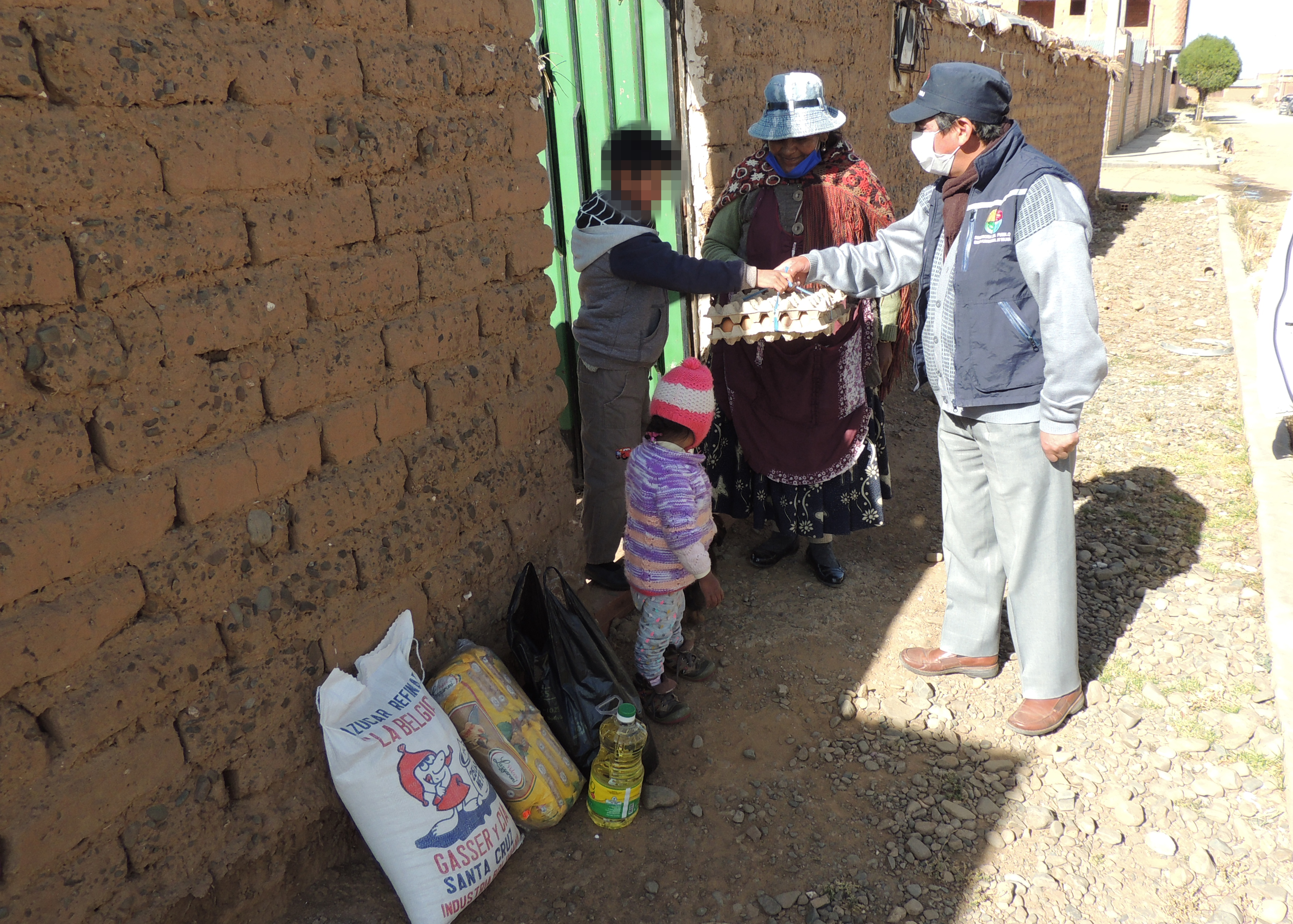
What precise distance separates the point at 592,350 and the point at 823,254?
0.88 meters

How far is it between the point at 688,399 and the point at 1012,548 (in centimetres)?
117

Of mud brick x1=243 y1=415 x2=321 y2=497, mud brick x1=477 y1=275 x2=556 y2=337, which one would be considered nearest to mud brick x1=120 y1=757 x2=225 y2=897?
mud brick x1=243 y1=415 x2=321 y2=497

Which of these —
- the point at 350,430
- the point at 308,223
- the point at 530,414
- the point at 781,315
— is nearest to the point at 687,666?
the point at 530,414

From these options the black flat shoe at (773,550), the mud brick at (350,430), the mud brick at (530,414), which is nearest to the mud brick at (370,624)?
the mud brick at (350,430)

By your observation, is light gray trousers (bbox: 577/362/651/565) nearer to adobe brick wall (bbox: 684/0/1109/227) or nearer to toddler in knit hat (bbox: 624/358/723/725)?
toddler in knit hat (bbox: 624/358/723/725)

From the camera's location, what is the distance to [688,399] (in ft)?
9.39

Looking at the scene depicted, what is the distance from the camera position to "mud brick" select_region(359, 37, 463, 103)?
2.36 meters

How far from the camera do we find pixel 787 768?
287cm

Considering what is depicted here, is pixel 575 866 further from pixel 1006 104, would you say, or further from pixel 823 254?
pixel 1006 104

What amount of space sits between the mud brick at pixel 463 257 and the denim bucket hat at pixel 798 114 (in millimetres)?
1153

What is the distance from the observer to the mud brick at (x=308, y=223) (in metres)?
2.12

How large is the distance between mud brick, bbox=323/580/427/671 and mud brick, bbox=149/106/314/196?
112 centimetres

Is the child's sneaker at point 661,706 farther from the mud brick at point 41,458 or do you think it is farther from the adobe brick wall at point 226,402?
the mud brick at point 41,458

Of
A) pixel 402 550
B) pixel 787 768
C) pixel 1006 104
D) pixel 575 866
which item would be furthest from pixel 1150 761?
pixel 402 550
